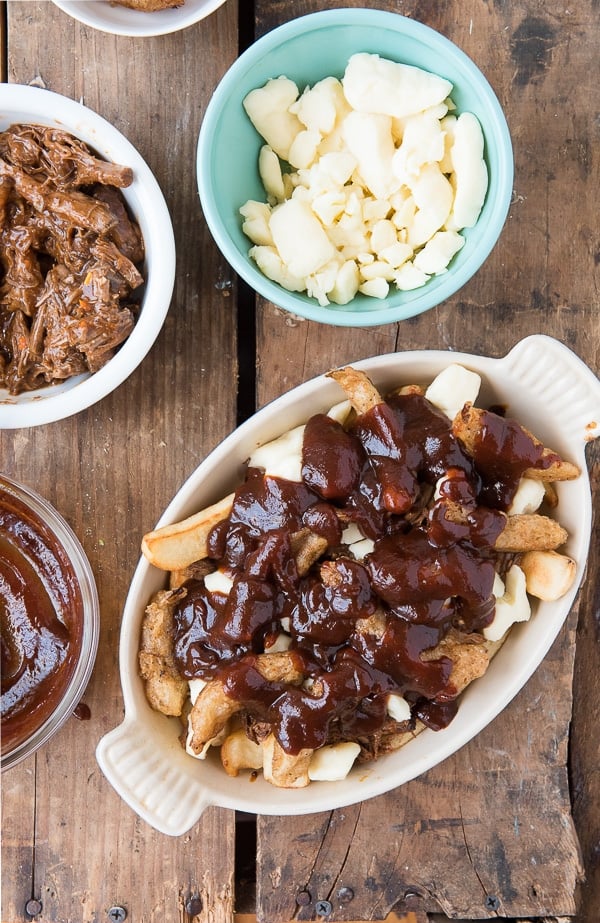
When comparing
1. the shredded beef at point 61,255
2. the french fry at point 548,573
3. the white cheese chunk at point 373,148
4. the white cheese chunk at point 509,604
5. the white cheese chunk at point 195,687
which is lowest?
the white cheese chunk at point 195,687

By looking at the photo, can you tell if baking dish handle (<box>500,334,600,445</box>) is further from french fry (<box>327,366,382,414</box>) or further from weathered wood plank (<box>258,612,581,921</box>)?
weathered wood plank (<box>258,612,581,921</box>)

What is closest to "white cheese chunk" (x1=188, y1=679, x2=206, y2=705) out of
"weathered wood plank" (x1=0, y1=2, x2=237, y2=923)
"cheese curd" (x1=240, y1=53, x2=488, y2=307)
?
"weathered wood plank" (x1=0, y1=2, x2=237, y2=923)

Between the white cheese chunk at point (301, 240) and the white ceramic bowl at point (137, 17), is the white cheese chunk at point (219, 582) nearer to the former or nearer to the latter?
the white cheese chunk at point (301, 240)

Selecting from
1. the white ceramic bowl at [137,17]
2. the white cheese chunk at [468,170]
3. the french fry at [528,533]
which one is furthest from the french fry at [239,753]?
the white ceramic bowl at [137,17]

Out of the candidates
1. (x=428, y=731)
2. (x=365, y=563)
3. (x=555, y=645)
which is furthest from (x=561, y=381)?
(x=428, y=731)

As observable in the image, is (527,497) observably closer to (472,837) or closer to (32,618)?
(472,837)

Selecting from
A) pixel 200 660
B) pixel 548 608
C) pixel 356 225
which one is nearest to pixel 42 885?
pixel 200 660
